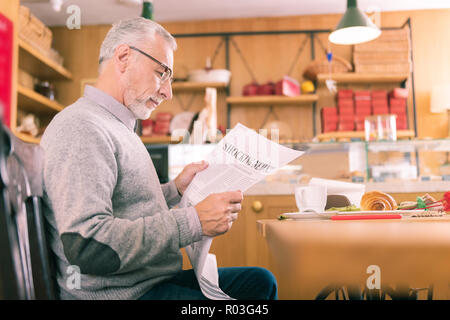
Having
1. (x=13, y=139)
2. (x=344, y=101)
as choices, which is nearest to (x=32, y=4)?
(x=344, y=101)

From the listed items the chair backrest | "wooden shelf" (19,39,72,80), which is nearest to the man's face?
the chair backrest

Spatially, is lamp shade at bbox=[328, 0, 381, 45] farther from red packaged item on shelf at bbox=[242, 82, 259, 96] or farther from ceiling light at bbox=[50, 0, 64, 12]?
ceiling light at bbox=[50, 0, 64, 12]

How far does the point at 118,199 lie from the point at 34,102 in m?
3.21

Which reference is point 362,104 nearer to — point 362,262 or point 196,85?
point 196,85

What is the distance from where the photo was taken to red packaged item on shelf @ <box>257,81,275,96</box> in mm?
3814

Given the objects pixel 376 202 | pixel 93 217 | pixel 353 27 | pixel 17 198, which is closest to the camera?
pixel 17 198

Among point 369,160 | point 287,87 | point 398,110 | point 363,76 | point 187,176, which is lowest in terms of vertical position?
point 187,176

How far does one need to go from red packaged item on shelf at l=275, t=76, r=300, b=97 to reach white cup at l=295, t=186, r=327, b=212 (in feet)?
9.14

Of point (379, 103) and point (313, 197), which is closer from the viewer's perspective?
point (313, 197)

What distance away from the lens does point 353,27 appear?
2480 millimetres

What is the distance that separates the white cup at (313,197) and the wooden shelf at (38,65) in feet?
9.74

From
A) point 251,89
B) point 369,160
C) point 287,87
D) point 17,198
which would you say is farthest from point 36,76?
point 17,198

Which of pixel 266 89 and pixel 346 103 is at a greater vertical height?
pixel 266 89
